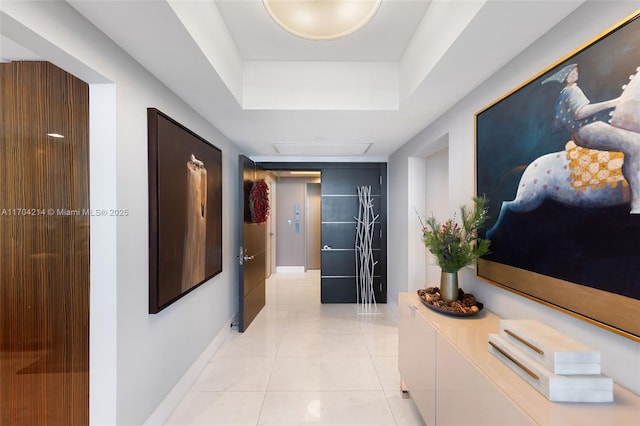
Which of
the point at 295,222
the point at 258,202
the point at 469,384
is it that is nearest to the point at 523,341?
the point at 469,384

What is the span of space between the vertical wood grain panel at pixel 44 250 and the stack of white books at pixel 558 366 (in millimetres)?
2042


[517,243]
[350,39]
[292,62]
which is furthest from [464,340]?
[292,62]

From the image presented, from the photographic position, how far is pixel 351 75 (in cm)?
213

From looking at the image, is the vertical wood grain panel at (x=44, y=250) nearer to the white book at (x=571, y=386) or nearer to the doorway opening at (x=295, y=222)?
the white book at (x=571, y=386)

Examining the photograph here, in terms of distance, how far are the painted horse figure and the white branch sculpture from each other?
2875 millimetres

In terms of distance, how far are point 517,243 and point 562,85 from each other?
74 centimetres

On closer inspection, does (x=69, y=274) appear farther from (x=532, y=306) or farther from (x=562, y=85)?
(x=562, y=85)

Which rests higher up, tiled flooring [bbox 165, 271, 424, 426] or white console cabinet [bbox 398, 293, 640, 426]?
white console cabinet [bbox 398, 293, 640, 426]

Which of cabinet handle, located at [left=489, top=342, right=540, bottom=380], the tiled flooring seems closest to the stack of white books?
cabinet handle, located at [left=489, top=342, right=540, bottom=380]

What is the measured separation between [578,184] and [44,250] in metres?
2.55

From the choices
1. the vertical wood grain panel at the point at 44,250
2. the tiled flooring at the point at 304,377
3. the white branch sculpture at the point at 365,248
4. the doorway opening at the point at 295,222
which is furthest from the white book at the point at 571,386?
the doorway opening at the point at 295,222

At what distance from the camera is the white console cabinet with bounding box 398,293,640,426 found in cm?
80

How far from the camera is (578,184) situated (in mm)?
1013

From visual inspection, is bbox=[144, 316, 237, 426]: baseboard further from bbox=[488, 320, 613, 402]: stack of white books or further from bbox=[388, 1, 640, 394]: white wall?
bbox=[388, 1, 640, 394]: white wall
